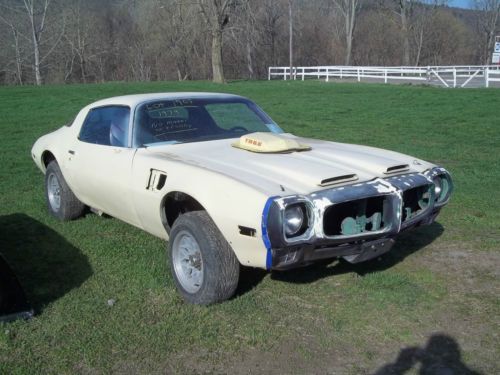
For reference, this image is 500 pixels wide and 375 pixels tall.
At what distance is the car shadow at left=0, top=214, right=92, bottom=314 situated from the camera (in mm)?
4422

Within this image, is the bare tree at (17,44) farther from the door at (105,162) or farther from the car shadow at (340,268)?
the car shadow at (340,268)

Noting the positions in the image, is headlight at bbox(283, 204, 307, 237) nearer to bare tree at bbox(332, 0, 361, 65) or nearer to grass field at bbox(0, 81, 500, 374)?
grass field at bbox(0, 81, 500, 374)

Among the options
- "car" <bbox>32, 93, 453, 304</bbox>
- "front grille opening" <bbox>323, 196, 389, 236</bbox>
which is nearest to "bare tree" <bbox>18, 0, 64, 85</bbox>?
"car" <bbox>32, 93, 453, 304</bbox>

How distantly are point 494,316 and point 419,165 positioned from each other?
4.13 ft

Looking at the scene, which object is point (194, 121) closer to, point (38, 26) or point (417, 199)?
point (417, 199)

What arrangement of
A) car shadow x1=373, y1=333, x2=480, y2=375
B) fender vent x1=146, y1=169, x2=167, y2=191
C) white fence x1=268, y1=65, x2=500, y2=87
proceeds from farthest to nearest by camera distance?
1. white fence x1=268, y1=65, x2=500, y2=87
2. fender vent x1=146, y1=169, x2=167, y2=191
3. car shadow x1=373, y1=333, x2=480, y2=375

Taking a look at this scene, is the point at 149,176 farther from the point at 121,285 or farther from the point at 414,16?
the point at 414,16

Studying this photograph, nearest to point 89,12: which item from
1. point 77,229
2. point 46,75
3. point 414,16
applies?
point 46,75

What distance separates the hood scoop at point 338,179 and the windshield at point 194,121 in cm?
151

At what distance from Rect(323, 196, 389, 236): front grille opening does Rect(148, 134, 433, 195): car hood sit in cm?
17

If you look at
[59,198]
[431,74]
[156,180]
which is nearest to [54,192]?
[59,198]

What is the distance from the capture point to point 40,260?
5070 mm

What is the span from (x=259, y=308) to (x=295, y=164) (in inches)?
41.3

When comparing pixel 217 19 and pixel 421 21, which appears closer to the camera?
pixel 217 19
